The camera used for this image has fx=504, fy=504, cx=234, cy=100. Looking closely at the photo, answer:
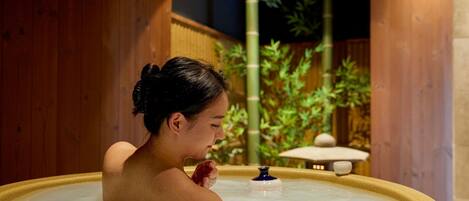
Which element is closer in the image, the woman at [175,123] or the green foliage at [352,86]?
the woman at [175,123]

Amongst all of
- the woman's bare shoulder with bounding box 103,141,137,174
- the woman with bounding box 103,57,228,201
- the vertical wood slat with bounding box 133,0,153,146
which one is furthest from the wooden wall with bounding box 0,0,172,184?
the woman with bounding box 103,57,228,201

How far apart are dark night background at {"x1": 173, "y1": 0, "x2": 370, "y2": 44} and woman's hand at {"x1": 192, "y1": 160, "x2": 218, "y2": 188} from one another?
3.49 metres

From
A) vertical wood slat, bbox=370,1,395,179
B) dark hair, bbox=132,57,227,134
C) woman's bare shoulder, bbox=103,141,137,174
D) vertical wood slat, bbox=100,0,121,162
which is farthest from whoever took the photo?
vertical wood slat, bbox=100,0,121,162

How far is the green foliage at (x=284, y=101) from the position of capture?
17.6 ft

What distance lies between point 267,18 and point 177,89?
5256mm

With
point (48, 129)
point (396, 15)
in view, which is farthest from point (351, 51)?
point (48, 129)

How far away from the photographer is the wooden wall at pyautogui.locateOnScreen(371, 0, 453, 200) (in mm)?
3266

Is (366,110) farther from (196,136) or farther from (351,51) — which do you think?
(196,136)

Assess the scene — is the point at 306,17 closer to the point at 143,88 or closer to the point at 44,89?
the point at 44,89

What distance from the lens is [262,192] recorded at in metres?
2.27

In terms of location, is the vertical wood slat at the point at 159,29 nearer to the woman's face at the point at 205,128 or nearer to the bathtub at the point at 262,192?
the bathtub at the point at 262,192

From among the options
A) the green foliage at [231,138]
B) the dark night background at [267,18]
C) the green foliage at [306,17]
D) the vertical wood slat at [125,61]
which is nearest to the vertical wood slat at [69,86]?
the vertical wood slat at [125,61]

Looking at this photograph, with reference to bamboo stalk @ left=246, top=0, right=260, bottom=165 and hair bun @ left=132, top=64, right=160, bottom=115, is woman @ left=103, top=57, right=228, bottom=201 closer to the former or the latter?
hair bun @ left=132, top=64, right=160, bottom=115

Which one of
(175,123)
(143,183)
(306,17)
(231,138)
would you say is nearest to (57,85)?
(143,183)
